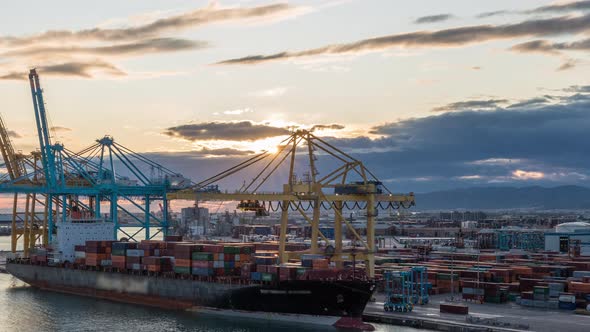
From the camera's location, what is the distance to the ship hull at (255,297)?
51.8 meters

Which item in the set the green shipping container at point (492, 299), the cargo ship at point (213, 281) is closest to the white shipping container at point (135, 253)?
the cargo ship at point (213, 281)

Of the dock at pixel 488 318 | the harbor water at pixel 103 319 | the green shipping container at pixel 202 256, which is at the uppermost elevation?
the green shipping container at pixel 202 256

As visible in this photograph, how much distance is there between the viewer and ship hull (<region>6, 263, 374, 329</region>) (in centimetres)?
5184

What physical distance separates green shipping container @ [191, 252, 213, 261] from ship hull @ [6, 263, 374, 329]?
6.00ft

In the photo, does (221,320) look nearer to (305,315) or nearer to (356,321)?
(305,315)

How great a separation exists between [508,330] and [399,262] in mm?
40024

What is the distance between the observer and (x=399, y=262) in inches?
3366

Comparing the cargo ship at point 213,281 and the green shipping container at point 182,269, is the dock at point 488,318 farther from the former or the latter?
the green shipping container at point 182,269

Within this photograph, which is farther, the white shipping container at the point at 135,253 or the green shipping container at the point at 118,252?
the green shipping container at the point at 118,252

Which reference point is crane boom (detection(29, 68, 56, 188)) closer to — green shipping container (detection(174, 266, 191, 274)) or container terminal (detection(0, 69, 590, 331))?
container terminal (detection(0, 69, 590, 331))

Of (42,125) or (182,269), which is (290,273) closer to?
(182,269)

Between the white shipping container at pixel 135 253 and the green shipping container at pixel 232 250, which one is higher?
the green shipping container at pixel 232 250

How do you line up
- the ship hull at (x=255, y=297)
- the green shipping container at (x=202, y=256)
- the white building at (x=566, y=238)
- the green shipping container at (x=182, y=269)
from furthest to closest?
the white building at (x=566, y=238)
the green shipping container at (x=182, y=269)
the green shipping container at (x=202, y=256)
the ship hull at (x=255, y=297)

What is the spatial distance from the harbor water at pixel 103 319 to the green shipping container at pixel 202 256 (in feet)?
13.7
